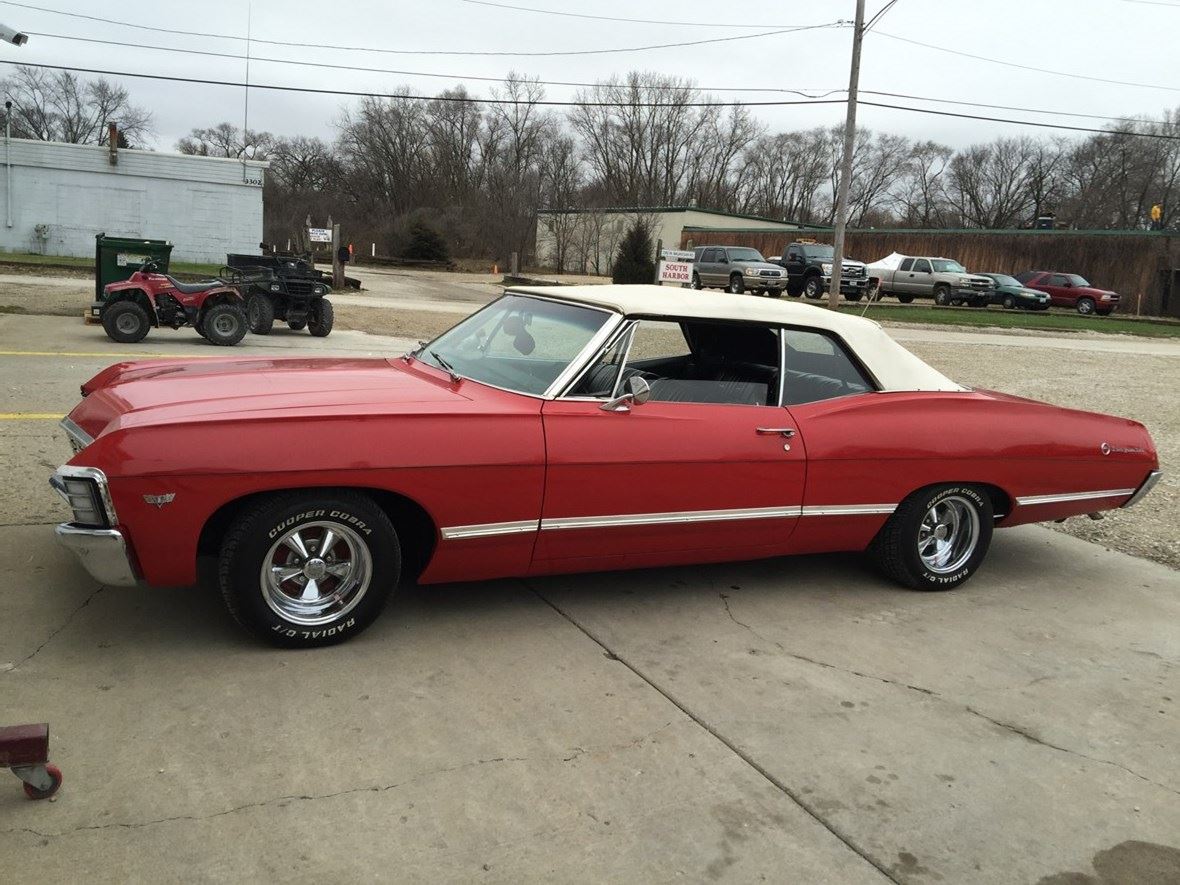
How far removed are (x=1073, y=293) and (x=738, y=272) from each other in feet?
44.1

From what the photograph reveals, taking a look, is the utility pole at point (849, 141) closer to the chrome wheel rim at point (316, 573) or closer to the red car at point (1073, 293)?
the red car at point (1073, 293)

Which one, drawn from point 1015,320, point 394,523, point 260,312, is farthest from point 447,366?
point 1015,320

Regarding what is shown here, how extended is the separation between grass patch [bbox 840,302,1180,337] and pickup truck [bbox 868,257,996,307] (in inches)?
69.3

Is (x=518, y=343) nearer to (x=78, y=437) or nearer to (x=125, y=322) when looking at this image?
(x=78, y=437)

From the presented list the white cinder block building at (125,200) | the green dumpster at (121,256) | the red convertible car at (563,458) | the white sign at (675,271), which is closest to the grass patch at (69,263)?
the white cinder block building at (125,200)

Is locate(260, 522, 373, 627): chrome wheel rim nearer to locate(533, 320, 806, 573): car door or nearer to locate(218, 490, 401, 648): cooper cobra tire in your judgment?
locate(218, 490, 401, 648): cooper cobra tire

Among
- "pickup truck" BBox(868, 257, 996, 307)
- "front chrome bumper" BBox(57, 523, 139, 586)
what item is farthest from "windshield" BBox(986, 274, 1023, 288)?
"front chrome bumper" BBox(57, 523, 139, 586)

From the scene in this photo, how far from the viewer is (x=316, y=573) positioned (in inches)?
135

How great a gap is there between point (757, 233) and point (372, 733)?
46835mm

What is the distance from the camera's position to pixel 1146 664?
3.96 metres

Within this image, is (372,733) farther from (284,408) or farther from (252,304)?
(252,304)

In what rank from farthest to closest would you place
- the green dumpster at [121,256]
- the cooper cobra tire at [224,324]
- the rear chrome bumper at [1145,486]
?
the green dumpster at [121,256] < the cooper cobra tire at [224,324] < the rear chrome bumper at [1145,486]

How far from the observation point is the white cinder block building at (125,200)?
1246 inches

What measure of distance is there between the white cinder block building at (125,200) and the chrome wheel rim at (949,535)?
31876 mm
